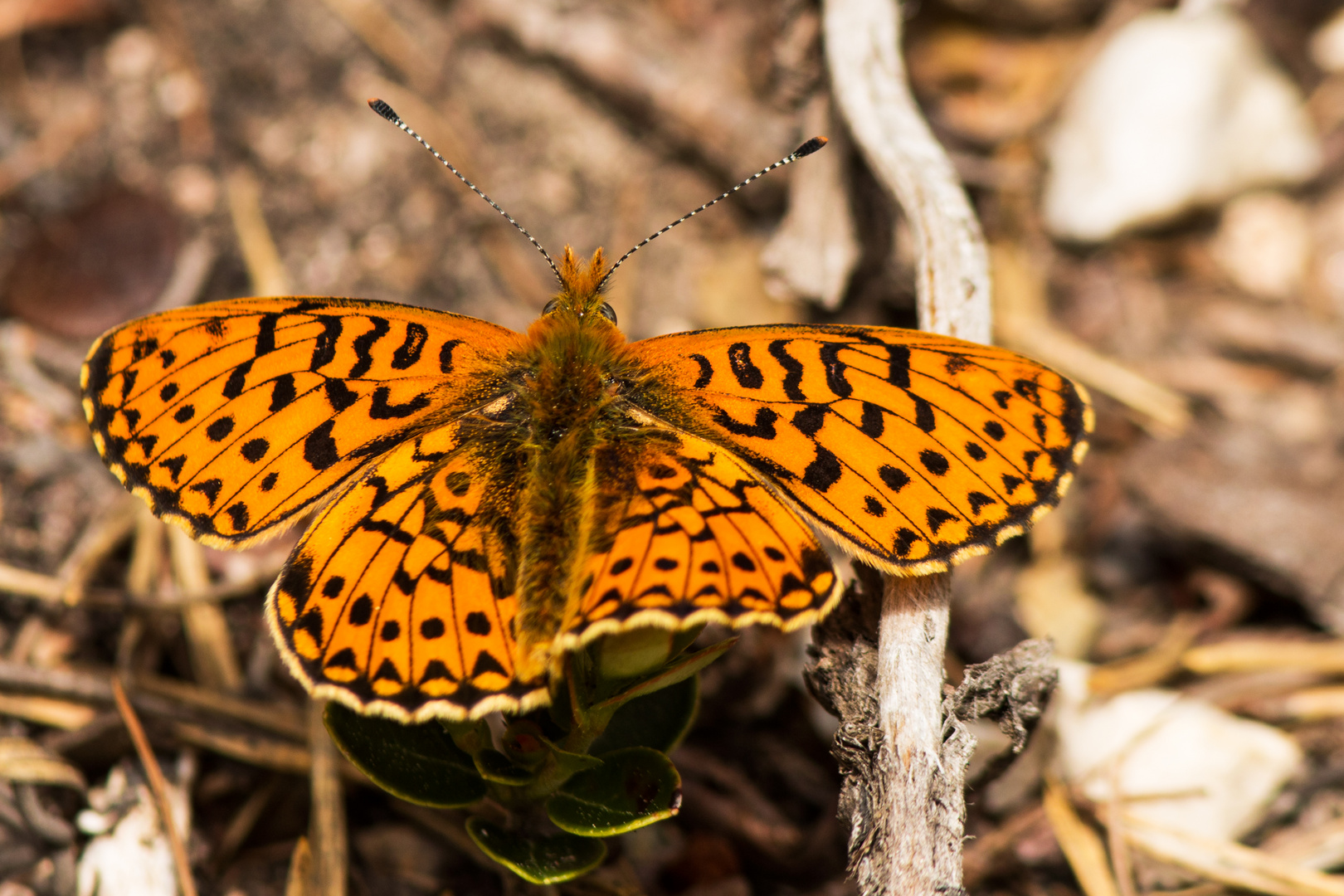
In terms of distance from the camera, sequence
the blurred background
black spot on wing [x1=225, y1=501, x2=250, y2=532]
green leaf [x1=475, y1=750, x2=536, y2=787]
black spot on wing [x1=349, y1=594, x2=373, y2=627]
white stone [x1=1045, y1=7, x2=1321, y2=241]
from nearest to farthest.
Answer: black spot on wing [x1=349, y1=594, x2=373, y2=627] < green leaf [x1=475, y1=750, x2=536, y2=787] < black spot on wing [x1=225, y1=501, x2=250, y2=532] < the blurred background < white stone [x1=1045, y1=7, x2=1321, y2=241]

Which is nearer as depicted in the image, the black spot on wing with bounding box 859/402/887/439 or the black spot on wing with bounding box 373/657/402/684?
the black spot on wing with bounding box 373/657/402/684

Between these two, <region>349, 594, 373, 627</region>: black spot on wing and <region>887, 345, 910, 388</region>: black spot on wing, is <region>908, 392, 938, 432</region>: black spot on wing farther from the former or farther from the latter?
<region>349, 594, 373, 627</region>: black spot on wing

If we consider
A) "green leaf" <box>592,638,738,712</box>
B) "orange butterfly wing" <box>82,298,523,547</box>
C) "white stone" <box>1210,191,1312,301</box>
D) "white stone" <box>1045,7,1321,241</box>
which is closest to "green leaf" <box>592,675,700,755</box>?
"green leaf" <box>592,638,738,712</box>

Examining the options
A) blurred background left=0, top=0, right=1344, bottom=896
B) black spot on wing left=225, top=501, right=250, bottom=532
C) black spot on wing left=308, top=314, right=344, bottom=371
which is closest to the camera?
black spot on wing left=225, top=501, right=250, bottom=532

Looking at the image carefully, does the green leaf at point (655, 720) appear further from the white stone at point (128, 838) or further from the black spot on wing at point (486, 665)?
the white stone at point (128, 838)

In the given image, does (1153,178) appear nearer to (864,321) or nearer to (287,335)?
(864,321)

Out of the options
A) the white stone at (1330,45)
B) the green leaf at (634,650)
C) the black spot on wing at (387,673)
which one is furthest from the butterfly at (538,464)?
the white stone at (1330,45)

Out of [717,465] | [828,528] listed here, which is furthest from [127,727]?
[828,528]
